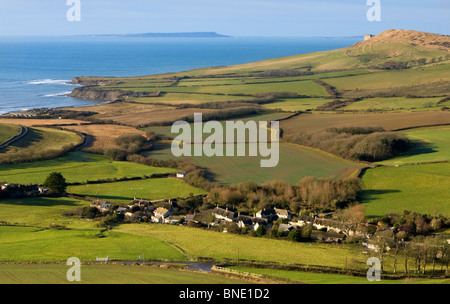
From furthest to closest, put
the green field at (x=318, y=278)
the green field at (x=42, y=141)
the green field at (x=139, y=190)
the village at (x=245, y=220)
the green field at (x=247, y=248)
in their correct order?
the green field at (x=42, y=141), the green field at (x=139, y=190), the village at (x=245, y=220), the green field at (x=247, y=248), the green field at (x=318, y=278)

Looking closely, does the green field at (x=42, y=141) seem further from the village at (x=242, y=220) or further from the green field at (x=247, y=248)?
the green field at (x=247, y=248)

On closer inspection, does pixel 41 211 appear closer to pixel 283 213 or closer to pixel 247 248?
pixel 247 248

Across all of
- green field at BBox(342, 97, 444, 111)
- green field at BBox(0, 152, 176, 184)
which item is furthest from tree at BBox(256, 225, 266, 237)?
green field at BBox(342, 97, 444, 111)

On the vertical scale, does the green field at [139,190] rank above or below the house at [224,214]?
above

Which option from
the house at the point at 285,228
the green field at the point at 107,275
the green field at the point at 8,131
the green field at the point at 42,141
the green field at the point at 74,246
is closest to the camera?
the green field at the point at 107,275

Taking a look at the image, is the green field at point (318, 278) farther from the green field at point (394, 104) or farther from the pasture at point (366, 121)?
the green field at point (394, 104)

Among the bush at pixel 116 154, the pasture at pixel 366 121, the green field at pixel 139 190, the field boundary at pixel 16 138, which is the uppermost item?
the pasture at pixel 366 121

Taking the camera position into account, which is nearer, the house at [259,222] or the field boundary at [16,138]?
the house at [259,222]

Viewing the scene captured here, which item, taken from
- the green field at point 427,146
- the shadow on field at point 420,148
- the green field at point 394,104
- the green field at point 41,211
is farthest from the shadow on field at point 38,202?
the green field at point 394,104

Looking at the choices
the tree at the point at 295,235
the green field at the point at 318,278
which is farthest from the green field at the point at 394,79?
the green field at the point at 318,278
